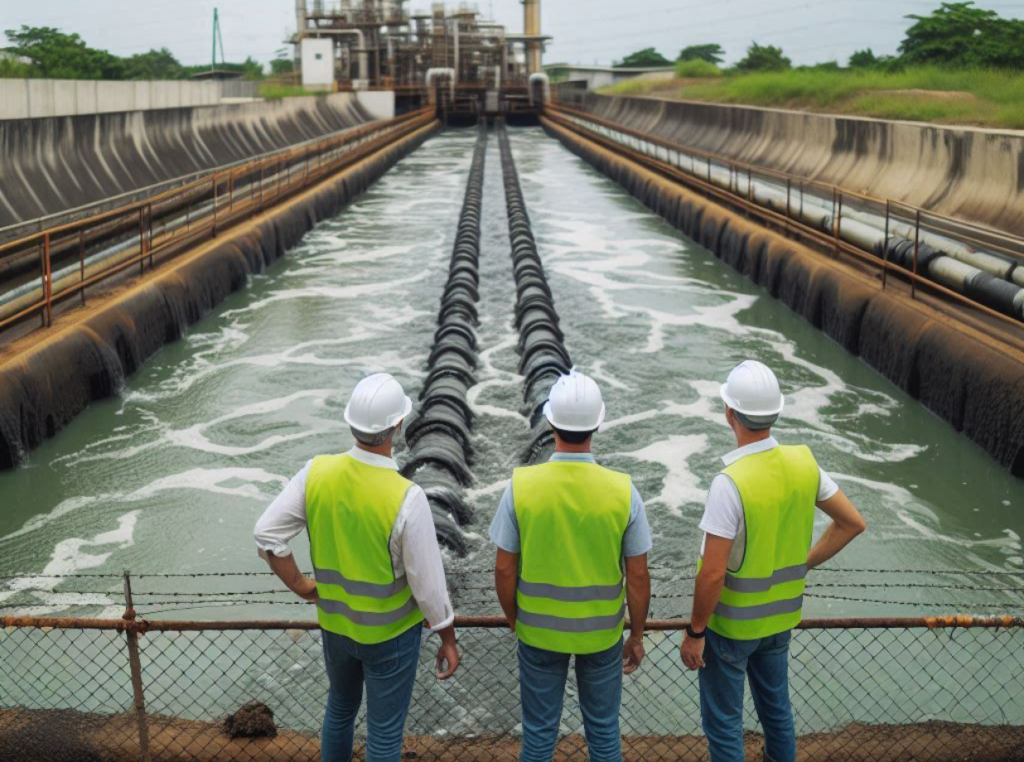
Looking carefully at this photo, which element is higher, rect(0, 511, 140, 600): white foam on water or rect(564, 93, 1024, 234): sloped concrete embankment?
rect(564, 93, 1024, 234): sloped concrete embankment

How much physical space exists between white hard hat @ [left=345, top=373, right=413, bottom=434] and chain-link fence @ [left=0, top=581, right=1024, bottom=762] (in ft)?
5.56

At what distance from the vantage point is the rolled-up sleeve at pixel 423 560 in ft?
12.6

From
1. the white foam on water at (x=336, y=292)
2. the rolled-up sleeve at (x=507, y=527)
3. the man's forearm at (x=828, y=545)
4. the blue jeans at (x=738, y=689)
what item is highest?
the rolled-up sleeve at (x=507, y=527)

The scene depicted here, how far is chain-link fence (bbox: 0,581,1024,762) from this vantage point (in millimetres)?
4945

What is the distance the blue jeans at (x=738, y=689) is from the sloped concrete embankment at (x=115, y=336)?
7.91m

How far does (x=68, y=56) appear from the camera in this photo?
2758 inches

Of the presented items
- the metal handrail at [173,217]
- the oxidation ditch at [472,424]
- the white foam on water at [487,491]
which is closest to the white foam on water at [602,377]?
the oxidation ditch at [472,424]

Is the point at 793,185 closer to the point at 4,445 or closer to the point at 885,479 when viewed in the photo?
the point at 885,479

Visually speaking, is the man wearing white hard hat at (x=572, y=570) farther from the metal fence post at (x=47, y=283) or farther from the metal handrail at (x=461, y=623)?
the metal fence post at (x=47, y=283)

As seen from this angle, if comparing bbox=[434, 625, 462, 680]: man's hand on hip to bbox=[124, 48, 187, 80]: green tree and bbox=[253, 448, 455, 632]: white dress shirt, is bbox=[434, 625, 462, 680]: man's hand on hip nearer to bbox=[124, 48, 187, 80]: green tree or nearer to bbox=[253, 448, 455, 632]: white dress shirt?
bbox=[253, 448, 455, 632]: white dress shirt

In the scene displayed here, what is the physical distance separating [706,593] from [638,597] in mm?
238

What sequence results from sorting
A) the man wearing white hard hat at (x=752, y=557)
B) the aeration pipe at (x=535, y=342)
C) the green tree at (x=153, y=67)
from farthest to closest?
the green tree at (x=153, y=67) → the aeration pipe at (x=535, y=342) → the man wearing white hard hat at (x=752, y=557)

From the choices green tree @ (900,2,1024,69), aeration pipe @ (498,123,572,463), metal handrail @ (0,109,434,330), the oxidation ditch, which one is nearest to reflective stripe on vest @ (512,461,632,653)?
the oxidation ditch

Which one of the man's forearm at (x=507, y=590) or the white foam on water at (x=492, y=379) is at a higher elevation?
the man's forearm at (x=507, y=590)
